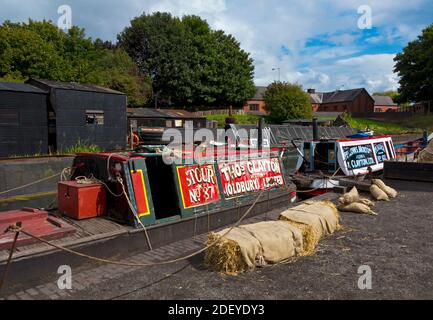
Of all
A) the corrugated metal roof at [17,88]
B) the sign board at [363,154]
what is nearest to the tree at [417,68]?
the sign board at [363,154]

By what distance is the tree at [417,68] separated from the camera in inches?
2099

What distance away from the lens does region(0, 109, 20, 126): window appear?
14141mm

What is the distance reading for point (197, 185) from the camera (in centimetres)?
722

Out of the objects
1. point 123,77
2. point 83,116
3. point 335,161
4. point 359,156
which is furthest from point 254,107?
point 335,161

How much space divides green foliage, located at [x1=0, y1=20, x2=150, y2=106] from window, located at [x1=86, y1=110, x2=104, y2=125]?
57.3 ft

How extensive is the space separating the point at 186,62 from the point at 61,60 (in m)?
17.8

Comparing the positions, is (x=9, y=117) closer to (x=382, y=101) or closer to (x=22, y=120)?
(x=22, y=120)

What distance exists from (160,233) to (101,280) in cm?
154

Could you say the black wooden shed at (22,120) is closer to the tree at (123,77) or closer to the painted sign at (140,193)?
the painted sign at (140,193)

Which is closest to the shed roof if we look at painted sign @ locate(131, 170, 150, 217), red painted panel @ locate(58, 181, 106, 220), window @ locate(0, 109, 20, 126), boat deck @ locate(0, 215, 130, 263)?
window @ locate(0, 109, 20, 126)

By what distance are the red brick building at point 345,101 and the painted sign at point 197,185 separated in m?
71.2

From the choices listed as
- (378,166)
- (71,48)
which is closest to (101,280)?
(378,166)
